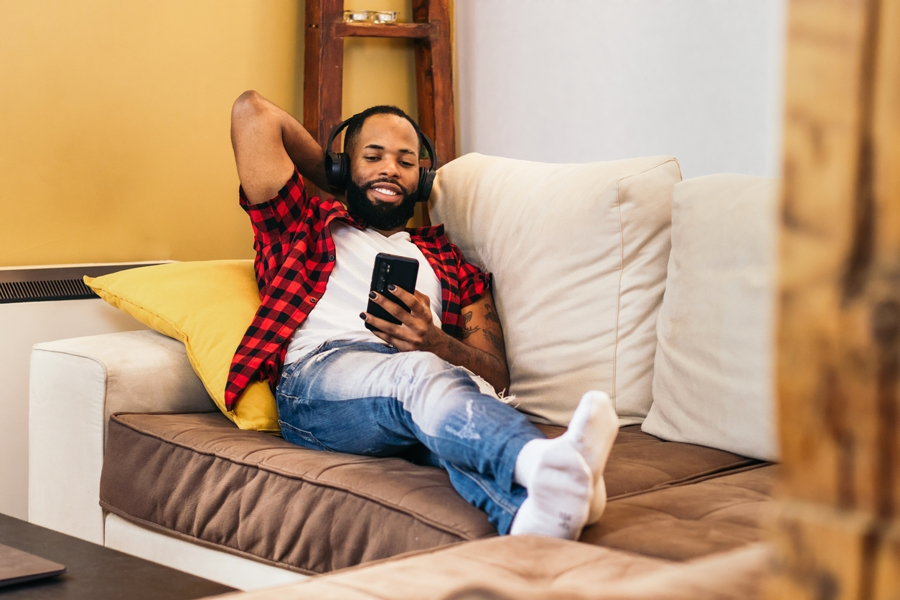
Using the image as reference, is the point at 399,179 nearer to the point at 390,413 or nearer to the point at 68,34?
the point at 390,413

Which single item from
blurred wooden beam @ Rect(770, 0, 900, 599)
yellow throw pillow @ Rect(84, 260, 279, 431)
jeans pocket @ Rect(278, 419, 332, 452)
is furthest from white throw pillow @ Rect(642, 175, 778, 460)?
blurred wooden beam @ Rect(770, 0, 900, 599)

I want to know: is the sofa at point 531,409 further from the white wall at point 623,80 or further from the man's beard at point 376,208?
the white wall at point 623,80

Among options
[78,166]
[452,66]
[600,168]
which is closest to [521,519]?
[600,168]

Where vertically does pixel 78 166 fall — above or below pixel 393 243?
above

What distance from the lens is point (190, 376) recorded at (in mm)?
1641

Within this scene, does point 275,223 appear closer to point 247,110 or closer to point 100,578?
point 247,110

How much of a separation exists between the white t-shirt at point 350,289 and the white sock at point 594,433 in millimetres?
605

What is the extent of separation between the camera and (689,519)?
101 centimetres

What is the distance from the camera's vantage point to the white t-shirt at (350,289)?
1.59 m

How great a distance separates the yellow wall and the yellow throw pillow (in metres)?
0.37

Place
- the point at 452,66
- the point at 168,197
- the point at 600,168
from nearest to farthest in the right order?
the point at 600,168, the point at 168,197, the point at 452,66

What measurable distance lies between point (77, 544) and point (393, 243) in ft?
3.27

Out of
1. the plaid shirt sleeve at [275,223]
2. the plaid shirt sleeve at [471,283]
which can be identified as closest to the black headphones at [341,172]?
the plaid shirt sleeve at [275,223]

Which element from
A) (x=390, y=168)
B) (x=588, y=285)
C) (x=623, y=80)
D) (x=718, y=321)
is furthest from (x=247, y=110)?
(x=718, y=321)
